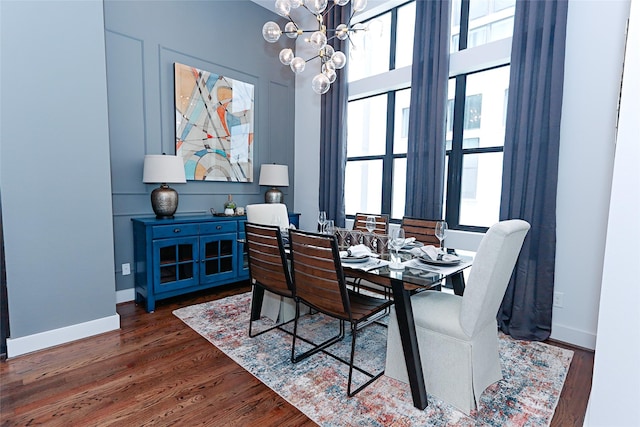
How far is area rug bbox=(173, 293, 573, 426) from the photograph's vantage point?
5.65ft

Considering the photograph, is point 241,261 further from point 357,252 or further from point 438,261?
point 438,261

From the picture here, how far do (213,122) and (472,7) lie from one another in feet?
10.1

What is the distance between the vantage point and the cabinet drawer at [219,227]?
3.41 metres

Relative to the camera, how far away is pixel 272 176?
4.24 meters

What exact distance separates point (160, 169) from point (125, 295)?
4.56ft

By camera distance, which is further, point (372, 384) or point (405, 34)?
point (405, 34)

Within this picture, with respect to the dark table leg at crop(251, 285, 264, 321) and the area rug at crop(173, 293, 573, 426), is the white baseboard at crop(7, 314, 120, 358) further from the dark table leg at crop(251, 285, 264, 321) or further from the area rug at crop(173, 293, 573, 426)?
the dark table leg at crop(251, 285, 264, 321)

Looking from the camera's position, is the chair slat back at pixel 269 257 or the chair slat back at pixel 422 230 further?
the chair slat back at pixel 422 230

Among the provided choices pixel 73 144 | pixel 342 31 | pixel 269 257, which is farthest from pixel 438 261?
pixel 73 144

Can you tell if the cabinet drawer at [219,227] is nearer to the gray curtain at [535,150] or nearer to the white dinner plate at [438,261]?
the white dinner plate at [438,261]

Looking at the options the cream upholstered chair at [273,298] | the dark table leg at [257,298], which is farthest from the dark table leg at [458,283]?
the dark table leg at [257,298]

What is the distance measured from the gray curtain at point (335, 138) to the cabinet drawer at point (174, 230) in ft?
5.87

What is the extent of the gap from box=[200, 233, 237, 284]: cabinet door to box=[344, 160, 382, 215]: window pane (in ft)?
5.48

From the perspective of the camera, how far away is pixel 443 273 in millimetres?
1813
